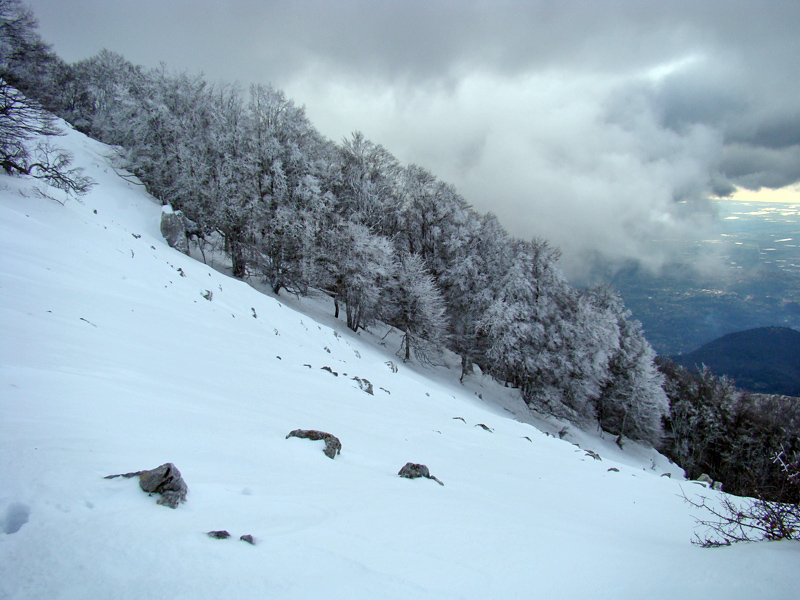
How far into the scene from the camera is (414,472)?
429cm

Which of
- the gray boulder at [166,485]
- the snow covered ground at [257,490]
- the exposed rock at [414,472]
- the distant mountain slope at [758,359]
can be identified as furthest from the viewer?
the distant mountain slope at [758,359]

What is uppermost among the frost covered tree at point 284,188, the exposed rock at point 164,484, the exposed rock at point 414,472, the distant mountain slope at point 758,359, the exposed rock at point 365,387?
the distant mountain slope at point 758,359

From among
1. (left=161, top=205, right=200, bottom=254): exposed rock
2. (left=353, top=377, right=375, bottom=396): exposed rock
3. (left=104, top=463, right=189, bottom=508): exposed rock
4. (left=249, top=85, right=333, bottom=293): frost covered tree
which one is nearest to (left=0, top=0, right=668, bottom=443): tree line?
(left=249, top=85, right=333, bottom=293): frost covered tree

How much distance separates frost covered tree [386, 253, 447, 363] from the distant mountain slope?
12293 cm

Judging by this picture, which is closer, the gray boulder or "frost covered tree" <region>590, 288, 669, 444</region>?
the gray boulder

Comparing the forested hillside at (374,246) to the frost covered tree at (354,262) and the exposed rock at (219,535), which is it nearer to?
the frost covered tree at (354,262)

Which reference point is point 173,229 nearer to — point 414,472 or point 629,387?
point 414,472

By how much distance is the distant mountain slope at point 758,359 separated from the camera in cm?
11767

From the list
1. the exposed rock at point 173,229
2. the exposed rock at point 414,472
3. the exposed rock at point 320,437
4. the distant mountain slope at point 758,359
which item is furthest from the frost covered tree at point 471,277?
the distant mountain slope at point 758,359

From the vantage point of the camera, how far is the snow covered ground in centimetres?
181

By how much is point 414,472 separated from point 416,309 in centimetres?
1887

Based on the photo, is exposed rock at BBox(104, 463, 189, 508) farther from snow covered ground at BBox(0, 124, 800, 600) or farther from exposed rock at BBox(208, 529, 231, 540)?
exposed rock at BBox(208, 529, 231, 540)

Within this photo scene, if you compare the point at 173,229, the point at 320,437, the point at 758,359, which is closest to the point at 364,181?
the point at 173,229

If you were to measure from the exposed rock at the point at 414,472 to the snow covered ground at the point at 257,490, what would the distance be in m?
0.14
